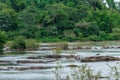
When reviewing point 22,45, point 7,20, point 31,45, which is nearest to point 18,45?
point 22,45

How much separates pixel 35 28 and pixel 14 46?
26.3m

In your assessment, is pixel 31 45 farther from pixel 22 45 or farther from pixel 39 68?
pixel 39 68

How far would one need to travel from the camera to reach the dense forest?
9644cm

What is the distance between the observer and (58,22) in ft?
331

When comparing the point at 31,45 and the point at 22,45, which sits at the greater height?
the point at 22,45

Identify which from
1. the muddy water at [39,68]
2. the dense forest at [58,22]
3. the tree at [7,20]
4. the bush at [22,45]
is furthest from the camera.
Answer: the tree at [7,20]

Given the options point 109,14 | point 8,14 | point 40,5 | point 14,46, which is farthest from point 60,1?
point 14,46

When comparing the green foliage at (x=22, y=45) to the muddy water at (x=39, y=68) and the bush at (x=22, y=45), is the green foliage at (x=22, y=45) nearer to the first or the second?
the bush at (x=22, y=45)

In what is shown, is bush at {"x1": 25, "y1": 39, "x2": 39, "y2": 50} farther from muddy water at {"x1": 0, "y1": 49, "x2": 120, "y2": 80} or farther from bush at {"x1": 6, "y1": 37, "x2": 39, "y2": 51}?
muddy water at {"x1": 0, "y1": 49, "x2": 120, "y2": 80}

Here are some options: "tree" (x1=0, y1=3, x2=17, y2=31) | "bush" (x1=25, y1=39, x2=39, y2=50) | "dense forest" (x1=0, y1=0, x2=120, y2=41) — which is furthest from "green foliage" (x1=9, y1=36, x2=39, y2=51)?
"tree" (x1=0, y1=3, x2=17, y2=31)

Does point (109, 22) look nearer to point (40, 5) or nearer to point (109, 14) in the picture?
point (109, 14)

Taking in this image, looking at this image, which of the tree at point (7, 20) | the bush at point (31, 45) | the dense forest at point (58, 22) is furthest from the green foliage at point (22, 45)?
the tree at point (7, 20)

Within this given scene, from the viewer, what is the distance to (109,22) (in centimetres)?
10681

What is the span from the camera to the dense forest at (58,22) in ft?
316
